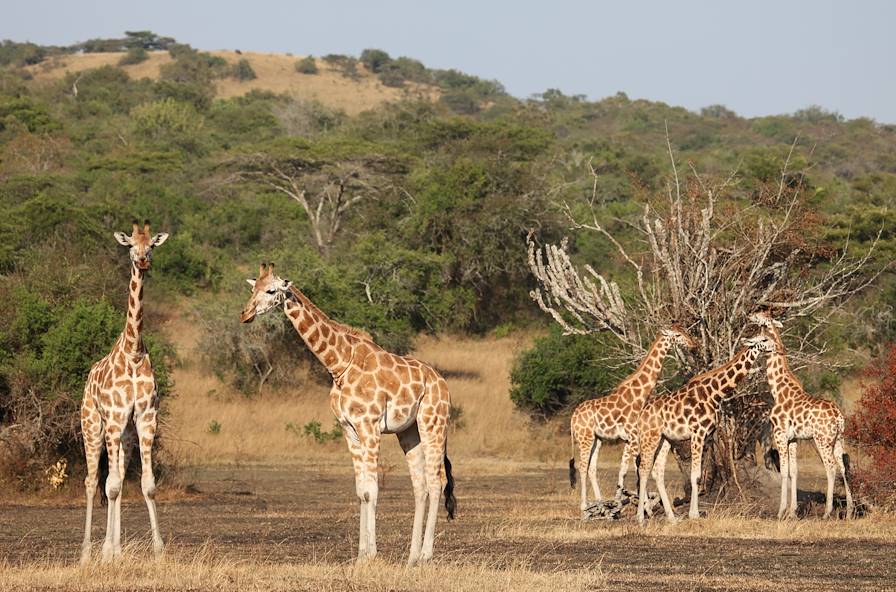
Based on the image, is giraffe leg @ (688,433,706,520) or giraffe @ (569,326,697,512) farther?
giraffe @ (569,326,697,512)

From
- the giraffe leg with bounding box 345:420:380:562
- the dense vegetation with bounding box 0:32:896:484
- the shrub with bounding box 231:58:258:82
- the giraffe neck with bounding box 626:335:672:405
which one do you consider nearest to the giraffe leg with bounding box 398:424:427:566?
the giraffe leg with bounding box 345:420:380:562

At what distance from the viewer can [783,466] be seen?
61.3ft

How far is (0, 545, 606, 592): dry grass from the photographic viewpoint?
39.2ft

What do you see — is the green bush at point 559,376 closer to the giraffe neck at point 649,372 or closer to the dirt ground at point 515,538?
the dirt ground at point 515,538

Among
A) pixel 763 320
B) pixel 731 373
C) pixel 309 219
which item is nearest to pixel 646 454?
pixel 731 373

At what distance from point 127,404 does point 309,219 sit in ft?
128

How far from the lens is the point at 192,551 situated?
1480 cm

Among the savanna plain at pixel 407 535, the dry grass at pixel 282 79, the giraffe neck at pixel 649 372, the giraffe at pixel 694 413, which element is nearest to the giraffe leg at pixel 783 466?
the savanna plain at pixel 407 535

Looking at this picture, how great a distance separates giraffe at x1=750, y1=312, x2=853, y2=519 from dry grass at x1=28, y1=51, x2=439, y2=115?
336 feet

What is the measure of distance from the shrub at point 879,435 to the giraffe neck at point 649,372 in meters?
2.87

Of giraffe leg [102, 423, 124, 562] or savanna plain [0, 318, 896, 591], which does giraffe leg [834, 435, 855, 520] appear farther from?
giraffe leg [102, 423, 124, 562]

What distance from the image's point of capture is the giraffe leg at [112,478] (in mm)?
13984

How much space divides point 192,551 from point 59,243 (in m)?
24.5

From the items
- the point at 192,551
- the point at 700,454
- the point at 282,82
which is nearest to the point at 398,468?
the point at 700,454
